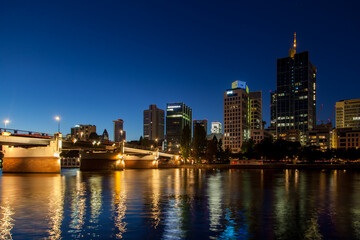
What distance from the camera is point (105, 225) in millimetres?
19562

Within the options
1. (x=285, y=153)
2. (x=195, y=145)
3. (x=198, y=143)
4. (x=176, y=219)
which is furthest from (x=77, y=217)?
(x=285, y=153)

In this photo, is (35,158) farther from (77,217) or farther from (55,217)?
(77,217)

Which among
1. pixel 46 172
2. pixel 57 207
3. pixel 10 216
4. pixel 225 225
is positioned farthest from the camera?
pixel 46 172

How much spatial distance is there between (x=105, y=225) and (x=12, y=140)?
5747cm

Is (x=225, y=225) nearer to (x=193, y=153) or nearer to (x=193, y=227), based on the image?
(x=193, y=227)

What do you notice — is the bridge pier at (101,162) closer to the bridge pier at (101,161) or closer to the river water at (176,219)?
the bridge pier at (101,161)

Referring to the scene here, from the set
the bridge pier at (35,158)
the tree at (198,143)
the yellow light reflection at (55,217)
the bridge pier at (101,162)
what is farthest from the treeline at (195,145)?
the yellow light reflection at (55,217)

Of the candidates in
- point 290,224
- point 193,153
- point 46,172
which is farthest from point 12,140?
point 193,153

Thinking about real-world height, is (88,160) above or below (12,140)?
below

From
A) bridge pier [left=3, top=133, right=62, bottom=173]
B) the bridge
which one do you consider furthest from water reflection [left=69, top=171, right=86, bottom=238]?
bridge pier [left=3, top=133, right=62, bottom=173]

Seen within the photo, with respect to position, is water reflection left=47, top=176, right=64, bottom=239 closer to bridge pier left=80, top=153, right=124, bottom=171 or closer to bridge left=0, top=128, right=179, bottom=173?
bridge left=0, top=128, right=179, bottom=173

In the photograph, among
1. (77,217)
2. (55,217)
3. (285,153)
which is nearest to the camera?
(55,217)

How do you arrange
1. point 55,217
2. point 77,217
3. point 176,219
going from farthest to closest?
point 77,217 → point 55,217 → point 176,219

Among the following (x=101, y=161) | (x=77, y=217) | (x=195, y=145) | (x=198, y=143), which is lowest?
(x=101, y=161)
